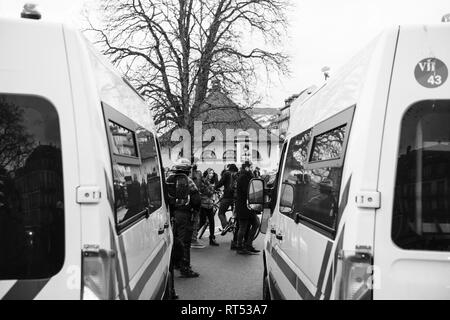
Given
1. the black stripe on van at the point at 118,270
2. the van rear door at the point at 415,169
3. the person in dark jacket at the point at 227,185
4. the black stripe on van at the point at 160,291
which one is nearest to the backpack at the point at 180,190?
the black stripe on van at the point at 160,291

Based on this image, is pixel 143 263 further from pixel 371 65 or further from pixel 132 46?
pixel 132 46

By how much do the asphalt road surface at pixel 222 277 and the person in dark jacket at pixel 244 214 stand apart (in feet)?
0.79

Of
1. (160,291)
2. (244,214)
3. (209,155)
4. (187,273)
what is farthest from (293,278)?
(209,155)

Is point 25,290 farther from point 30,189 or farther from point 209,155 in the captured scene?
point 209,155

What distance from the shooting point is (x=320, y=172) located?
3.04 metres

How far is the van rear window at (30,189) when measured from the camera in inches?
86.0

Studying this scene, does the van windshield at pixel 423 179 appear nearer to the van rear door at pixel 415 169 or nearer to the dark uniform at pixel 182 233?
the van rear door at pixel 415 169

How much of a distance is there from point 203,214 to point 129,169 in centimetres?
810

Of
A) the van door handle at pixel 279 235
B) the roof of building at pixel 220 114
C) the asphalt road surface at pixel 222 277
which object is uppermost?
the roof of building at pixel 220 114

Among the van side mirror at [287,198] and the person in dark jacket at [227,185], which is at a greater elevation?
the van side mirror at [287,198]

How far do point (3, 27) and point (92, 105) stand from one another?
513mm

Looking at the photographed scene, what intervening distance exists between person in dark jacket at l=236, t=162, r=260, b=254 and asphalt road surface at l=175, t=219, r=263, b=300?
0.24 meters
